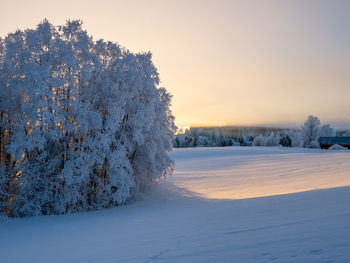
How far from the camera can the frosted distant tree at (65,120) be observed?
12.5m

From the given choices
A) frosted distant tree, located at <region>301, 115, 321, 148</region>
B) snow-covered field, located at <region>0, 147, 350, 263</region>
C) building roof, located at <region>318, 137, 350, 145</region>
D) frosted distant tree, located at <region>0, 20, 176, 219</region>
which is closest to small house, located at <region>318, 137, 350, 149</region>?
building roof, located at <region>318, 137, 350, 145</region>

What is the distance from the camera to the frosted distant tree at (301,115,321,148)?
→ 65.4 meters

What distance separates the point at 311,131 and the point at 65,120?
219ft

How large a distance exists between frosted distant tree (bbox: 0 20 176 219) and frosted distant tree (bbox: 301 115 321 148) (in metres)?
61.9

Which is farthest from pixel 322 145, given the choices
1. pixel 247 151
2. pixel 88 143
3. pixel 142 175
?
pixel 88 143

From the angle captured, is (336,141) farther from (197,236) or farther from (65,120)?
(197,236)

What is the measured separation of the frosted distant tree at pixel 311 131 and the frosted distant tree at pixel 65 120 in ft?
203

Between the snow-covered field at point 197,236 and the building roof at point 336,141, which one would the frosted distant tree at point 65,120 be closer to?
the snow-covered field at point 197,236

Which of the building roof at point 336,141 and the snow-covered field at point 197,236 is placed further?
the building roof at point 336,141

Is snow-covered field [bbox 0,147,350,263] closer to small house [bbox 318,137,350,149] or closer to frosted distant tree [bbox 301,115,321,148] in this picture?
frosted distant tree [bbox 301,115,321,148]

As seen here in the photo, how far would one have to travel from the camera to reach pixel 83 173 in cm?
1278

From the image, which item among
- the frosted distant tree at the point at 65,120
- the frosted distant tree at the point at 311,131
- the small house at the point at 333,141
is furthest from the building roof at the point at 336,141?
the frosted distant tree at the point at 65,120

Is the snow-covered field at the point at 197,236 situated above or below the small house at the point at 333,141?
below

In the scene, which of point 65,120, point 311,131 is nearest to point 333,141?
point 311,131
